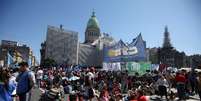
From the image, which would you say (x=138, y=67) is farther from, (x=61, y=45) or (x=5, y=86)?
(x=61, y=45)

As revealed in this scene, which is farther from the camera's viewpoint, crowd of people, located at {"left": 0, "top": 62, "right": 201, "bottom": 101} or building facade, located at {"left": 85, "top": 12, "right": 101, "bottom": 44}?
building facade, located at {"left": 85, "top": 12, "right": 101, "bottom": 44}

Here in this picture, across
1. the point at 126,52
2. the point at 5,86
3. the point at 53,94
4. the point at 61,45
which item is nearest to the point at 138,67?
the point at 126,52

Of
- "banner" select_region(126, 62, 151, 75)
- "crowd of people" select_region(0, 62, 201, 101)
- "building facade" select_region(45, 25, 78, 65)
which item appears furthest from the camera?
"building facade" select_region(45, 25, 78, 65)

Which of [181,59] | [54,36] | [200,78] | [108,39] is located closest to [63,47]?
[54,36]

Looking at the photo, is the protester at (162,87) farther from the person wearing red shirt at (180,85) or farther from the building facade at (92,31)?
the building facade at (92,31)

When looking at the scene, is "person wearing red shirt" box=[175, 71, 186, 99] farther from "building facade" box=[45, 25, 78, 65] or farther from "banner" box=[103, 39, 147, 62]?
"building facade" box=[45, 25, 78, 65]

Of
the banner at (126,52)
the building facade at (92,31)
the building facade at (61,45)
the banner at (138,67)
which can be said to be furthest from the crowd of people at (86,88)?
the building facade at (92,31)

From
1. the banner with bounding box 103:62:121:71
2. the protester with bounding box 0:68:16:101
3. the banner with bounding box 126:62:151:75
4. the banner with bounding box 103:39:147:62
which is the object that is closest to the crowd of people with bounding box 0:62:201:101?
the protester with bounding box 0:68:16:101

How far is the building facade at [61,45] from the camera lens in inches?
4593

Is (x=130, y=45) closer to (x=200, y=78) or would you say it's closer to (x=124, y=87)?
(x=124, y=87)

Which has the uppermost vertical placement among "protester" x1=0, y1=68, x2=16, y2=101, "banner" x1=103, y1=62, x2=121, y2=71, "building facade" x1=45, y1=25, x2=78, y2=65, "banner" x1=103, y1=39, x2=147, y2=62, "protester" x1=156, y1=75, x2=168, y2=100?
"building facade" x1=45, y1=25, x2=78, y2=65

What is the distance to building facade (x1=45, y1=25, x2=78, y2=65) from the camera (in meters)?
117

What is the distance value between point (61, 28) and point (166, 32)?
295ft

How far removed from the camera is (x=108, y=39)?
14675cm
